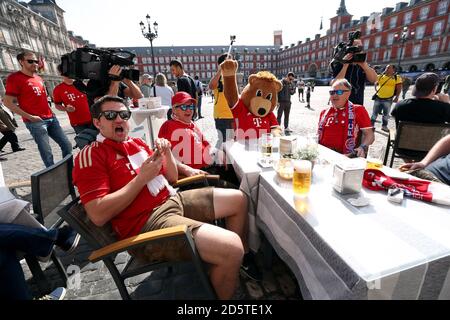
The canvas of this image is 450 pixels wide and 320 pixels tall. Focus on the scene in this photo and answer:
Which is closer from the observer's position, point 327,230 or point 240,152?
point 327,230

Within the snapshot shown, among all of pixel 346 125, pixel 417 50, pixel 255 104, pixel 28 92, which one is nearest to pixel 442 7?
pixel 417 50

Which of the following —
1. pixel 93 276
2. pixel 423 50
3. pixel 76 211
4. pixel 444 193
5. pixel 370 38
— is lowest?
pixel 93 276

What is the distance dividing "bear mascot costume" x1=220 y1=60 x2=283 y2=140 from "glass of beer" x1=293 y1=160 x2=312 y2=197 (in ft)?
5.07

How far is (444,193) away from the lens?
124 cm

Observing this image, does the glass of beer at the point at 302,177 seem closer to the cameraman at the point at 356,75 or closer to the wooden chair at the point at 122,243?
the wooden chair at the point at 122,243

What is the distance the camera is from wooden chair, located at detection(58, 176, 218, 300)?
1.28 m

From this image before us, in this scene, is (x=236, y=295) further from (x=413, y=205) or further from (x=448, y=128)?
(x=448, y=128)

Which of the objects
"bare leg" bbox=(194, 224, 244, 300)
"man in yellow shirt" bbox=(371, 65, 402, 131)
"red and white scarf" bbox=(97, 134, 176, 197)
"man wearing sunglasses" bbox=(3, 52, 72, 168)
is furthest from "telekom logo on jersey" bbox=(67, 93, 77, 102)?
"man in yellow shirt" bbox=(371, 65, 402, 131)

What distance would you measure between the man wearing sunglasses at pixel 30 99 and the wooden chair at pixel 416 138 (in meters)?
5.58

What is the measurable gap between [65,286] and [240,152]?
1.99 meters

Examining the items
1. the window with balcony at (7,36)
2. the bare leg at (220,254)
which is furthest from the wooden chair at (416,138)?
the window with balcony at (7,36)

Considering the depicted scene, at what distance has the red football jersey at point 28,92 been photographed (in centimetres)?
342

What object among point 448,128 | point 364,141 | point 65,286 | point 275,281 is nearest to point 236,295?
point 275,281

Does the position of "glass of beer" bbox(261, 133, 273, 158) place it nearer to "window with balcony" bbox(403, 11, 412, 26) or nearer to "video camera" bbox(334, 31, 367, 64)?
"video camera" bbox(334, 31, 367, 64)
